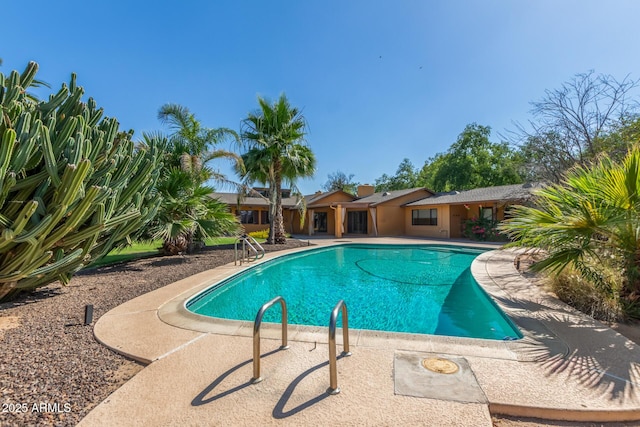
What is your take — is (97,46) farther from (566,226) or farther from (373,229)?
(373,229)

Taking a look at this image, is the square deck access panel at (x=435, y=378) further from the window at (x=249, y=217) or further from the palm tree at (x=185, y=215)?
the window at (x=249, y=217)

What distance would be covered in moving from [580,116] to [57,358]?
17.3 m

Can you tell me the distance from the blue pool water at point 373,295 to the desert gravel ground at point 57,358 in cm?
203

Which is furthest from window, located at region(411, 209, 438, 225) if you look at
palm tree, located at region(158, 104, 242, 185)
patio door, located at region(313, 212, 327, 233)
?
palm tree, located at region(158, 104, 242, 185)

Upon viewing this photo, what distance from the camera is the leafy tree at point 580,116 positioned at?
1141 cm

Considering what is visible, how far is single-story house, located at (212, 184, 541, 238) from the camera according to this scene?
20.0 metres

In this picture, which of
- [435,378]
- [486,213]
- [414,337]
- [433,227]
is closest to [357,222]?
[433,227]

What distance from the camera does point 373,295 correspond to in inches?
312

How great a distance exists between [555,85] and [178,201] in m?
15.8

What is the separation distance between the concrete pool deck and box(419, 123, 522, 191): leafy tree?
1339 inches

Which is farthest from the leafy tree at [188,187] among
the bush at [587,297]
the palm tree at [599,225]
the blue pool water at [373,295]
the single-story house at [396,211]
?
the bush at [587,297]

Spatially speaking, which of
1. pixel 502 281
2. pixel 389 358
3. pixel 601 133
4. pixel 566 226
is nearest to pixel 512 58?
pixel 601 133

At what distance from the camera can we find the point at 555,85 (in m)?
12.0

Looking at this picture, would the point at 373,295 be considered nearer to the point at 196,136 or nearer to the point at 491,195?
the point at 196,136
